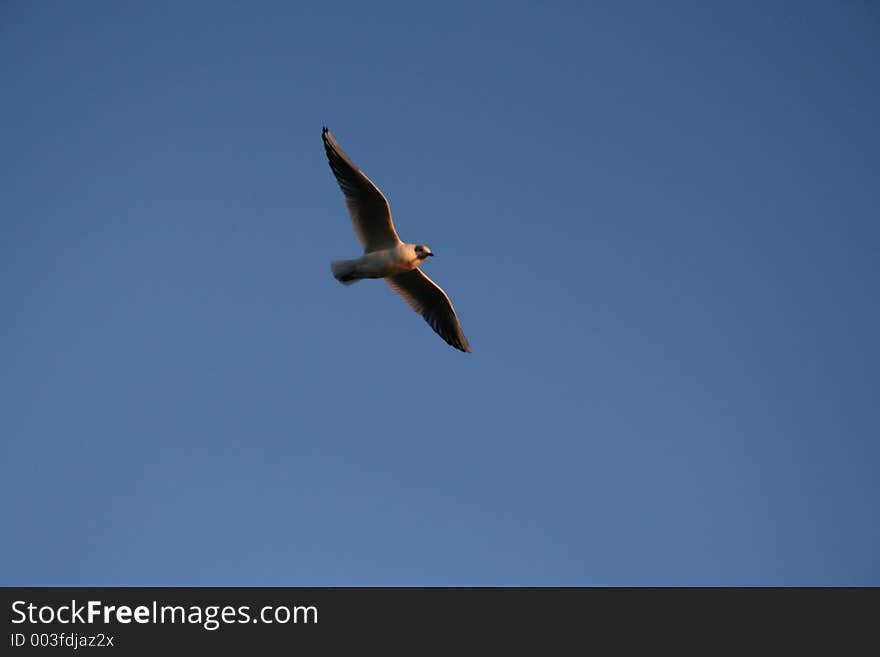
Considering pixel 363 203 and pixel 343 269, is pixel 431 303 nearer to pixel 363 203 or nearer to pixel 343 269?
pixel 343 269

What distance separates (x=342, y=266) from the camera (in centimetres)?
2656

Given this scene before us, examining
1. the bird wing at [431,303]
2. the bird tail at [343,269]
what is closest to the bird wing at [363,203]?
the bird tail at [343,269]

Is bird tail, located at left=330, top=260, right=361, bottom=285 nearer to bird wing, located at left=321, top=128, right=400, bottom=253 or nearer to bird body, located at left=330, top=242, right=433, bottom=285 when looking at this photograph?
bird body, located at left=330, top=242, right=433, bottom=285

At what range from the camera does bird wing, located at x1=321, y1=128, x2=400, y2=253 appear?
1023 inches

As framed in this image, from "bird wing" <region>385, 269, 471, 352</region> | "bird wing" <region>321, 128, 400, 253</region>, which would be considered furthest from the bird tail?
"bird wing" <region>385, 269, 471, 352</region>

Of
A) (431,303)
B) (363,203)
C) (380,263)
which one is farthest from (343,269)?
(431,303)

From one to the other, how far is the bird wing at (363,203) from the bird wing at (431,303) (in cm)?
126

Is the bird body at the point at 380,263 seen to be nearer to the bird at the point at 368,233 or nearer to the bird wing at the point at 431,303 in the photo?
the bird at the point at 368,233

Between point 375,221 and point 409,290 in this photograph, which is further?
point 409,290
